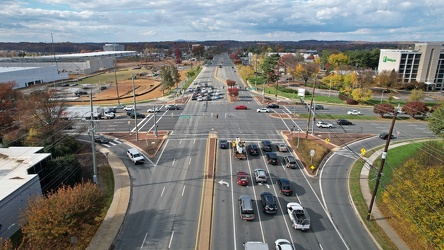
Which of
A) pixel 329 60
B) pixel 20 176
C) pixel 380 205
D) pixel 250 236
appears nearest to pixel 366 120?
pixel 380 205

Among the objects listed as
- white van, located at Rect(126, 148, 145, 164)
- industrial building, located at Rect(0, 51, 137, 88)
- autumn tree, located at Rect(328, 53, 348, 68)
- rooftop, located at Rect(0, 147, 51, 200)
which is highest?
autumn tree, located at Rect(328, 53, 348, 68)

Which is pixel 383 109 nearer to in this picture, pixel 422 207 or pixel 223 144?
pixel 223 144

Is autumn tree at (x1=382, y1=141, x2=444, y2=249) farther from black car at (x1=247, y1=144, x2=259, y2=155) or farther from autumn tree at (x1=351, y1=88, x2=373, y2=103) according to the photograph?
autumn tree at (x1=351, y1=88, x2=373, y2=103)

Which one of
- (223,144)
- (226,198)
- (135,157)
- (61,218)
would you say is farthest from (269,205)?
(135,157)

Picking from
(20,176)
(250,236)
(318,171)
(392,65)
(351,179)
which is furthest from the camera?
(392,65)

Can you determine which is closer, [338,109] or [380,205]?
[380,205]

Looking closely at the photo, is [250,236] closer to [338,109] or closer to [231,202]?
[231,202]

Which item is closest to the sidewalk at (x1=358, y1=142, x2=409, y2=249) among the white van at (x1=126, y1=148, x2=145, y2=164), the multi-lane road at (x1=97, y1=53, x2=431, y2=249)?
the multi-lane road at (x1=97, y1=53, x2=431, y2=249)

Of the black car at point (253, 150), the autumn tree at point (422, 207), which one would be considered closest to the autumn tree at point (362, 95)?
the black car at point (253, 150)
